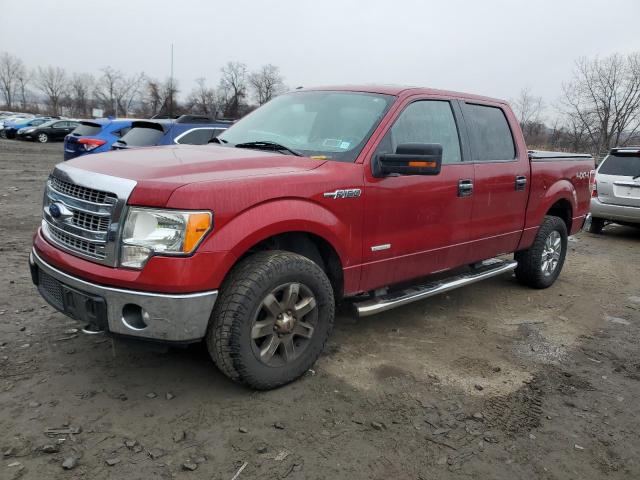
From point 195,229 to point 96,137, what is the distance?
8.85 meters

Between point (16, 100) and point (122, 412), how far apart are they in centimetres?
12418

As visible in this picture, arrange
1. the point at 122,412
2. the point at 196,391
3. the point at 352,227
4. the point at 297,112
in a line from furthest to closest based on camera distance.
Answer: the point at 297,112
the point at 352,227
the point at 196,391
the point at 122,412

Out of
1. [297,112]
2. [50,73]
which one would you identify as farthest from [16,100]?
[297,112]

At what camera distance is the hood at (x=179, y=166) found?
2.72m

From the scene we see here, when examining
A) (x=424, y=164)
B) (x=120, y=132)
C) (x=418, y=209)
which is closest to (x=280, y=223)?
(x=424, y=164)

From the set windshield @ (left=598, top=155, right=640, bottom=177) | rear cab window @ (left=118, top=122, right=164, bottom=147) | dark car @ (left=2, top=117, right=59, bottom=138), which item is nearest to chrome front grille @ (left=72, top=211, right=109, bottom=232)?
rear cab window @ (left=118, top=122, right=164, bottom=147)

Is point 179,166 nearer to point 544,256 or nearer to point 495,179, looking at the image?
point 495,179

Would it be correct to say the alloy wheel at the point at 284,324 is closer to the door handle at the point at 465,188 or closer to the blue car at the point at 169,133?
the door handle at the point at 465,188

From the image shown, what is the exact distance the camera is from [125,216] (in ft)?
8.95

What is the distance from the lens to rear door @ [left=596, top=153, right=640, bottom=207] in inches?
368

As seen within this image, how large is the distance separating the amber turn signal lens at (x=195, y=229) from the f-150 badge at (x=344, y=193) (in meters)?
0.85

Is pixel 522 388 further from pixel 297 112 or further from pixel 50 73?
pixel 50 73

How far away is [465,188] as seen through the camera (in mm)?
4309

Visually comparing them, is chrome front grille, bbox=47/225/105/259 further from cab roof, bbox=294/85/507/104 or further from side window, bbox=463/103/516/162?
side window, bbox=463/103/516/162
